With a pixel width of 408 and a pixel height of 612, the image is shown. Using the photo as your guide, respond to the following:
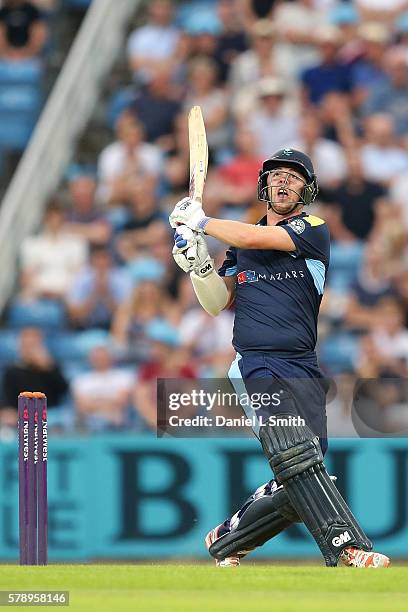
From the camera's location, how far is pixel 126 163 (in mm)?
14383

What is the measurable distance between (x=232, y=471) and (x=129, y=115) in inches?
201

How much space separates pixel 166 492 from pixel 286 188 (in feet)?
9.75

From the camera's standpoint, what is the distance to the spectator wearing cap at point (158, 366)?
1184cm

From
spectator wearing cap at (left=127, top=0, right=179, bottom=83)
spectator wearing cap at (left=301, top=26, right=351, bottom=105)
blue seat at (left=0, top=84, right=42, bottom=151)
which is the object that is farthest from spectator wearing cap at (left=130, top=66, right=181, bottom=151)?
blue seat at (left=0, top=84, right=42, bottom=151)

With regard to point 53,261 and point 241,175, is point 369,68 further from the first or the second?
point 53,261

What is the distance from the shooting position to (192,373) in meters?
12.2

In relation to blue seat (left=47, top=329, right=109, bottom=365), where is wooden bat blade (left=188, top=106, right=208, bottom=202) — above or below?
below

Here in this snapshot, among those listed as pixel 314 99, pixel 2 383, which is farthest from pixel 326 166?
pixel 2 383

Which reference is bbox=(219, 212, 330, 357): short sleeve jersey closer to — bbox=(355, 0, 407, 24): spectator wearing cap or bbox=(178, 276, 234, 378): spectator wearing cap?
bbox=(178, 276, 234, 378): spectator wearing cap

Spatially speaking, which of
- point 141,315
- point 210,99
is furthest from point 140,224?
point 210,99

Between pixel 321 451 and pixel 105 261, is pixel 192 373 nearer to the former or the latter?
pixel 105 261

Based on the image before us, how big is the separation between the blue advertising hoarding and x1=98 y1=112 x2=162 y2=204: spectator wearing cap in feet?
13.8

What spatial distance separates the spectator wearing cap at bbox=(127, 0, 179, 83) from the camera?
1519cm

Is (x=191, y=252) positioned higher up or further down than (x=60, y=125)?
further down
